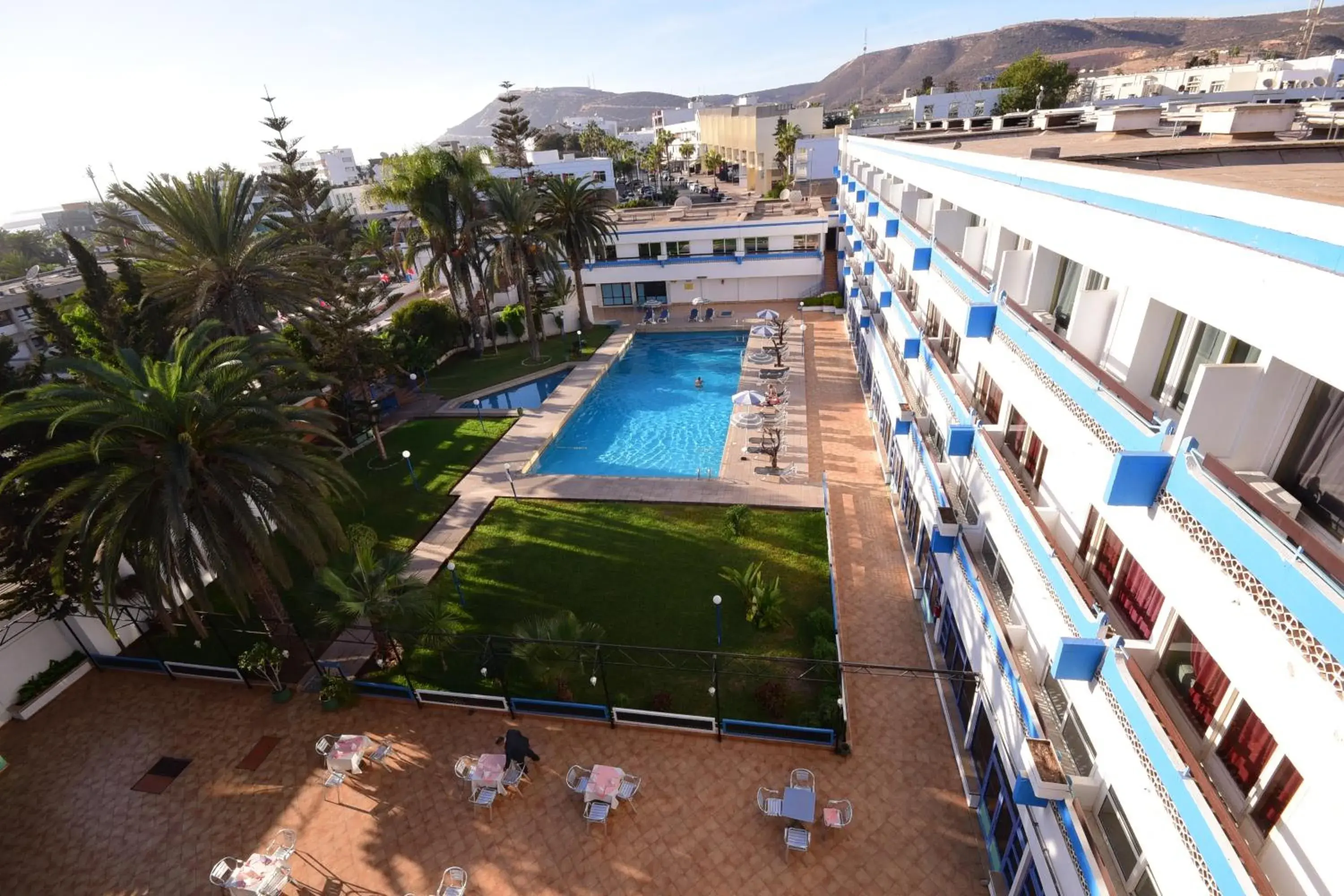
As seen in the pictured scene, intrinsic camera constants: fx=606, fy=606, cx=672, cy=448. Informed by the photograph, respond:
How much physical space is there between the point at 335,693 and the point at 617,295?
40110 millimetres

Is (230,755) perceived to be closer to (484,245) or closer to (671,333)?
(484,245)

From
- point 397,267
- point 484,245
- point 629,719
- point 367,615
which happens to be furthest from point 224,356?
point 397,267

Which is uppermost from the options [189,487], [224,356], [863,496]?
[224,356]

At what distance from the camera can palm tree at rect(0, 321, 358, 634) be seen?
13.5 meters

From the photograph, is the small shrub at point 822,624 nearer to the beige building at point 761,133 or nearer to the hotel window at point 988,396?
the hotel window at point 988,396

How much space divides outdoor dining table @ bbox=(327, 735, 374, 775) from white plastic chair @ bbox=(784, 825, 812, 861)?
10183mm

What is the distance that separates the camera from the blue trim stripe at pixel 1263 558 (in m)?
4.50

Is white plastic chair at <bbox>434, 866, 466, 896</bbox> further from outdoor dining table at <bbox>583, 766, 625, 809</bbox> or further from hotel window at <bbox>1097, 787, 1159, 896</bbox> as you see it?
hotel window at <bbox>1097, 787, 1159, 896</bbox>

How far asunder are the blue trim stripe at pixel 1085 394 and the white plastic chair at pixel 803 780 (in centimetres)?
968

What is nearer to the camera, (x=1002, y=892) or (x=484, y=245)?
(x=1002, y=892)

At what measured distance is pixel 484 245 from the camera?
127 ft

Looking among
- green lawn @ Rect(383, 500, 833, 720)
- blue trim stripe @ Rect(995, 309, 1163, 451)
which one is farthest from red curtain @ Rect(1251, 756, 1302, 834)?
green lawn @ Rect(383, 500, 833, 720)

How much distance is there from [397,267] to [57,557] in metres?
56.3

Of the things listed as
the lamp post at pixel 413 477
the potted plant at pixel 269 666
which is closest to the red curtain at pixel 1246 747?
the potted plant at pixel 269 666
